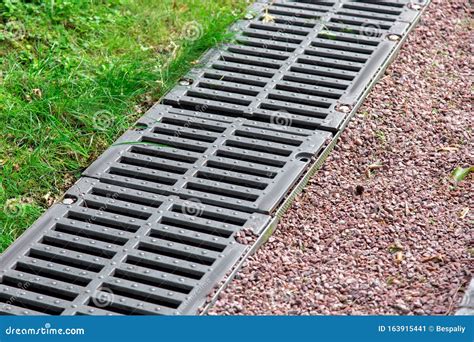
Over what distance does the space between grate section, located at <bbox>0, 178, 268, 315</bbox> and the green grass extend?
200mm

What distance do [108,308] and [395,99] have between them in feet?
7.31

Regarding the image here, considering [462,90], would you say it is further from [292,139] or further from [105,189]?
[105,189]

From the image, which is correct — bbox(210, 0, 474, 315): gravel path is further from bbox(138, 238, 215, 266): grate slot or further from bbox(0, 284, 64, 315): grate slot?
bbox(0, 284, 64, 315): grate slot

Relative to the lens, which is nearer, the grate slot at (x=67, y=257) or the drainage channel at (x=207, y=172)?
the drainage channel at (x=207, y=172)

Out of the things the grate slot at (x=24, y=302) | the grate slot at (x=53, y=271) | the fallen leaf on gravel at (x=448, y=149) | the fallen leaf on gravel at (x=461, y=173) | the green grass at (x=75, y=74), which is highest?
the green grass at (x=75, y=74)

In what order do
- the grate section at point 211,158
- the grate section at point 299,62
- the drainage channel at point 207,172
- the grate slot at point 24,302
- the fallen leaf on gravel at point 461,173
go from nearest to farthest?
the grate slot at point 24,302 < the drainage channel at point 207,172 < the grate section at point 211,158 < the fallen leaf on gravel at point 461,173 < the grate section at point 299,62

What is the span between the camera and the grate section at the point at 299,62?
5395mm

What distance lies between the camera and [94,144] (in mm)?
5164

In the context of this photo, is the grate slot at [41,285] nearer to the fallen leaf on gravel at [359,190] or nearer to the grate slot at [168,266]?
the grate slot at [168,266]

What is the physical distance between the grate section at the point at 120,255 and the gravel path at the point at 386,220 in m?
0.17

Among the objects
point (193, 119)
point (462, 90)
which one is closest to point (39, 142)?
point (193, 119)

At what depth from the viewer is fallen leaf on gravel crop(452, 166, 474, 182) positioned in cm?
489

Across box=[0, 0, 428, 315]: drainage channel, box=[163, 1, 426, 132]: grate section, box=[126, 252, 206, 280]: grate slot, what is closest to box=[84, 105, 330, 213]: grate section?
box=[0, 0, 428, 315]: drainage channel

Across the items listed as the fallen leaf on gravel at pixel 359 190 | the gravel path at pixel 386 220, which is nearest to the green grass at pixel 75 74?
the gravel path at pixel 386 220
